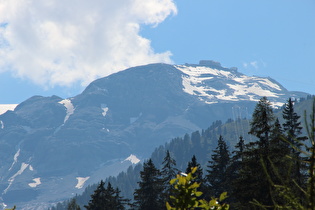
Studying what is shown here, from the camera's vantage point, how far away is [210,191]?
40562 millimetres

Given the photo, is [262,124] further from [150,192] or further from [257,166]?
[150,192]

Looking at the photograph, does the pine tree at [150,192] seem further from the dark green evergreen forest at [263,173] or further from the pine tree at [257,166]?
the pine tree at [257,166]

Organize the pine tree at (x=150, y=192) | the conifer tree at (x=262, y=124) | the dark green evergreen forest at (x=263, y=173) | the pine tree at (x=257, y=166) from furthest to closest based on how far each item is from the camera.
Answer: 1. the pine tree at (x=150, y=192)
2. the conifer tree at (x=262, y=124)
3. the pine tree at (x=257, y=166)
4. the dark green evergreen forest at (x=263, y=173)

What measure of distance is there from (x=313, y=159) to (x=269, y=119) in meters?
23.8

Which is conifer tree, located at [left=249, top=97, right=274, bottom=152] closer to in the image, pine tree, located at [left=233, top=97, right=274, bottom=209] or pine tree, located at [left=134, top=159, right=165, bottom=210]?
pine tree, located at [left=233, top=97, right=274, bottom=209]

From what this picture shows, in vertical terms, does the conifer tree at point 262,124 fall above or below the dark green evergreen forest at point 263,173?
above

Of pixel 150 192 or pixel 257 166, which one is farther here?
pixel 150 192

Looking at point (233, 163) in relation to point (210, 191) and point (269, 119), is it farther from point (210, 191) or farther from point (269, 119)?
point (269, 119)

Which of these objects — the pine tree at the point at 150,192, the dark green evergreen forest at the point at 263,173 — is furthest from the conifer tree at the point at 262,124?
the pine tree at the point at 150,192

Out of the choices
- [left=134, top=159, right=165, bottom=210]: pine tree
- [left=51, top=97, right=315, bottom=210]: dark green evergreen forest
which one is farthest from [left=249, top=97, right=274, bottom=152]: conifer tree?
[left=134, top=159, right=165, bottom=210]: pine tree

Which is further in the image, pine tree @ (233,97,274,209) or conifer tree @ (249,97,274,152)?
conifer tree @ (249,97,274,152)

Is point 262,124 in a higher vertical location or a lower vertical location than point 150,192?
higher

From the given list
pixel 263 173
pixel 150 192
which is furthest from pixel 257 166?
pixel 150 192

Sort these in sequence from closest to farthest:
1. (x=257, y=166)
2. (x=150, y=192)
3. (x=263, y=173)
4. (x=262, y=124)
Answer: (x=263, y=173), (x=257, y=166), (x=262, y=124), (x=150, y=192)
